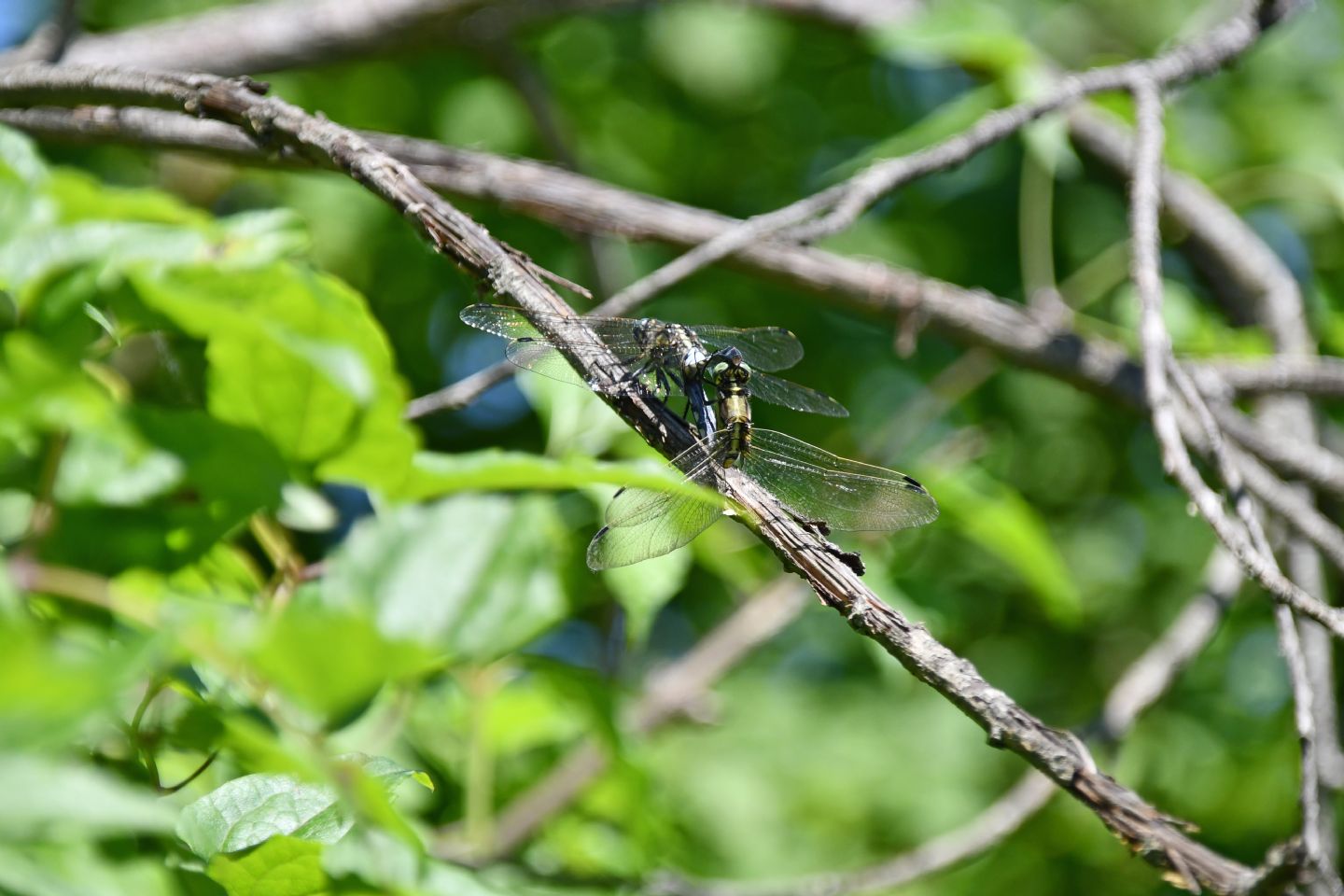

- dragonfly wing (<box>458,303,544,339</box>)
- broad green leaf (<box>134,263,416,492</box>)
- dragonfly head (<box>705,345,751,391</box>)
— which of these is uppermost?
dragonfly head (<box>705,345,751,391</box>)

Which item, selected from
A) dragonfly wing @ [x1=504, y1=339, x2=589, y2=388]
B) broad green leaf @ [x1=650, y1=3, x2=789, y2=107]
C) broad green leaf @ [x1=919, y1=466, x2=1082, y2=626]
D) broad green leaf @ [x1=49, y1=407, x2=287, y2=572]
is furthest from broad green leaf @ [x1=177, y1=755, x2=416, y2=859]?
broad green leaf @ [x1=650, y1=3, x2=789, y2=107]

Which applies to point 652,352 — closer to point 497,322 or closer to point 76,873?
point 497,322

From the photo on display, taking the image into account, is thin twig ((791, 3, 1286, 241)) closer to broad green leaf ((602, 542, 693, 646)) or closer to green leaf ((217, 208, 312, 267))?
broad green leaf ((602, 542, 693, 646))

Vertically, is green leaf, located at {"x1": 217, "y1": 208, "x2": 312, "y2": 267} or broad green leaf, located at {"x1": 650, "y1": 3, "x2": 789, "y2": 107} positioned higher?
broad green leaf, located at {"x1": 650, "y1": 3, "x2": 789, "y2": 107}

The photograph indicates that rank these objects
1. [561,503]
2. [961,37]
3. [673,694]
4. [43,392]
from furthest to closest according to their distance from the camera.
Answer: [673,694] < [961,37] < [561,503] < [43,392]

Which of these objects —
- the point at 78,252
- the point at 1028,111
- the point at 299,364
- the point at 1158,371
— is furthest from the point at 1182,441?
the point at 78,252

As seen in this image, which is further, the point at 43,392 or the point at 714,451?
the point at 714,451

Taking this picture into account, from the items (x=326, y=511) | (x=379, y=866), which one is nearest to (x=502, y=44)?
(x=326, y=511)

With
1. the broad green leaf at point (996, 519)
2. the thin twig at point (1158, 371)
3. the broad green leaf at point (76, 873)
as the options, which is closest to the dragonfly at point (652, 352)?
the broad green leaf at point (996, 519)
